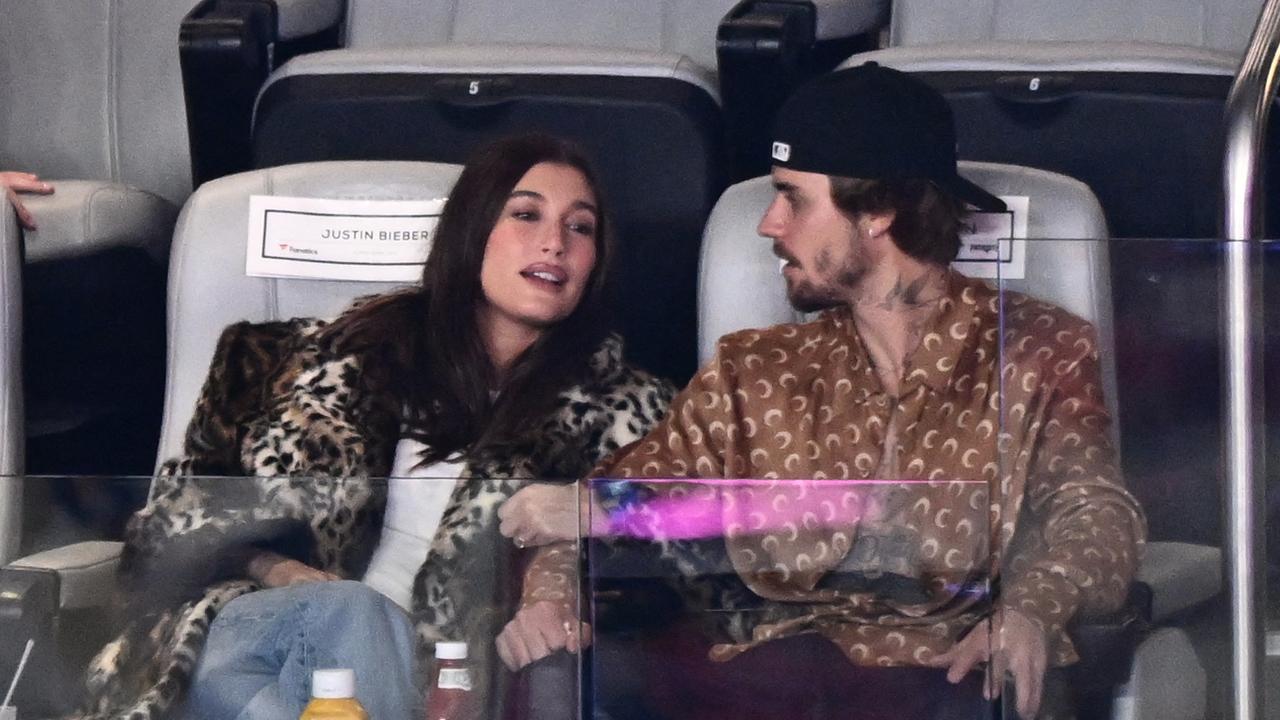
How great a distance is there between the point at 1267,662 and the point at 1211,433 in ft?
0.53

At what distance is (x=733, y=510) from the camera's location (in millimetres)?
1327

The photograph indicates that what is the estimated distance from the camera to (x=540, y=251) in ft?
7.48

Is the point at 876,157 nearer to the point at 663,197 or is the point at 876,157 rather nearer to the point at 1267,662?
the point at 663,197

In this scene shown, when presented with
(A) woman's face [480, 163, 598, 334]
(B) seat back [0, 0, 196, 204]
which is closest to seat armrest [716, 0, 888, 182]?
(A) woman's face [480, 163, 598, 334]

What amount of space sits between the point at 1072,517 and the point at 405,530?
472 mm

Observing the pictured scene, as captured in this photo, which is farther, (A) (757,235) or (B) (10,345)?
(B) (10,345)

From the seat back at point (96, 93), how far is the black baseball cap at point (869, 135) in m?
1.41

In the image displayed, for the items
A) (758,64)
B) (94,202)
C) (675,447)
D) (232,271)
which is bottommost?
(675,447)

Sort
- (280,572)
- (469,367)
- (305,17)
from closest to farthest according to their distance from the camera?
(280,572)
(469,367)
(305,17)

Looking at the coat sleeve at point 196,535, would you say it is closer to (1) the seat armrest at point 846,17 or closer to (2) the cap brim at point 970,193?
(2) the cap brim at point 970,193

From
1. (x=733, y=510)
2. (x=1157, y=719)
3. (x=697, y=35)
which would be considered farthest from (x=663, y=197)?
(x=1157, y=719)

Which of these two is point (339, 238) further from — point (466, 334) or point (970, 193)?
point (970, 193)

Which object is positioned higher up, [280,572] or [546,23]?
[546,23]

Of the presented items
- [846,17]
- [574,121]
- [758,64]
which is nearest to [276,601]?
[574,121]
